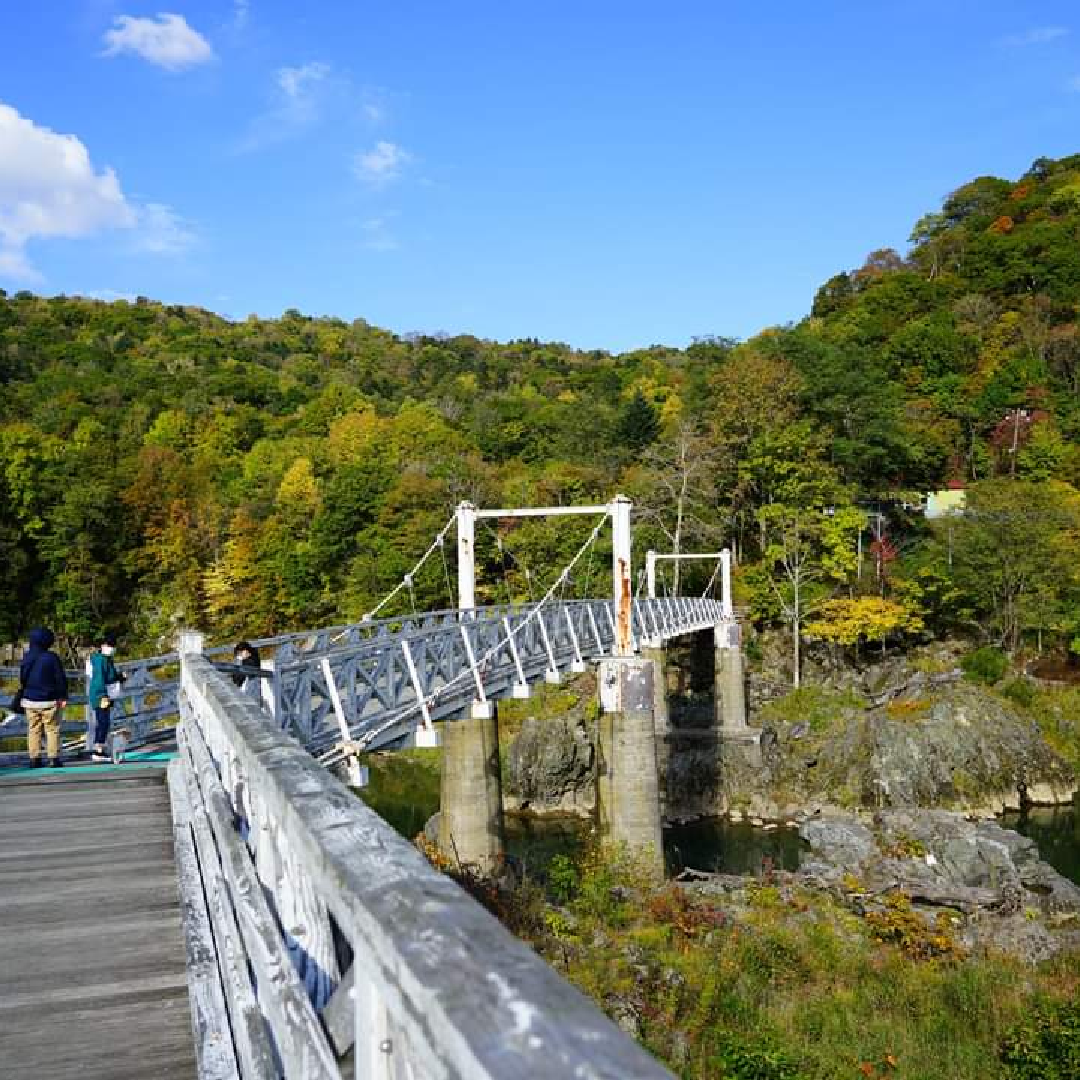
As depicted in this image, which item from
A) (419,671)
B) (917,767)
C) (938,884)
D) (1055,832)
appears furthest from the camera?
(917,767)

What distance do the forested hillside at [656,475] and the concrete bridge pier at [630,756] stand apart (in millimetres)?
16560

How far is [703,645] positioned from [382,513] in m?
13.4

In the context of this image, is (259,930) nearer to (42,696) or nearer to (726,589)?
(42,696)

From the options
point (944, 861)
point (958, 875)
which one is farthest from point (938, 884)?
point (944, 861)

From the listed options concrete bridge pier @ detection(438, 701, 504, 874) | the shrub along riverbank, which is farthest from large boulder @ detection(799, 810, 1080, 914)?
concrete bridge pier @ detection(438, 701, 504, 874)

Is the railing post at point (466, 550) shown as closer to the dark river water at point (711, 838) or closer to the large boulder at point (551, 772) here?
the dark river water at point (711, 838)

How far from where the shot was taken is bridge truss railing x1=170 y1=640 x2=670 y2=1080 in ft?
2.47

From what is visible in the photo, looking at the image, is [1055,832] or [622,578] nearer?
[622,578]

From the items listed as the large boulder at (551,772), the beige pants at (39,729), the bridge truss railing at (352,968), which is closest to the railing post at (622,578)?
the large boulder at (551,772)

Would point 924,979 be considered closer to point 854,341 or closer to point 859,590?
point 859,590

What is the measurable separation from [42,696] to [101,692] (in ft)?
4.23

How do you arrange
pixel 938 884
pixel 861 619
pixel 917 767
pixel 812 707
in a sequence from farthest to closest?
pixel 861 619 < pixel 812 707 < pixel 917 767 < pixel 938 884

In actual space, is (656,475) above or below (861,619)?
above

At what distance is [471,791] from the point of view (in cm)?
1477
